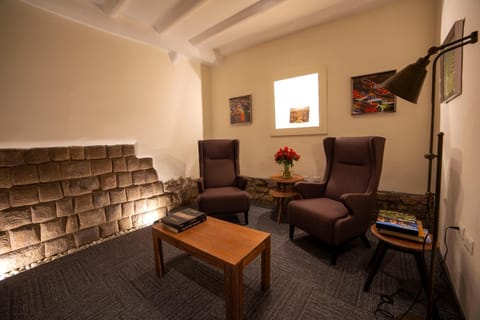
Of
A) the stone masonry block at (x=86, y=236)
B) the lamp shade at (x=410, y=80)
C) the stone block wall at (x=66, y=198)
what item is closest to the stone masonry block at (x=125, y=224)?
the stone block wall at (x=66, y=198)

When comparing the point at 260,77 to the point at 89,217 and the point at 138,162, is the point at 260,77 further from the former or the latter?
the point at 89,217

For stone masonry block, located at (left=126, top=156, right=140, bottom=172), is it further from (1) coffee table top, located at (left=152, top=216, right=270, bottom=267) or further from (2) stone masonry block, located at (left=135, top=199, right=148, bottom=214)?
(1) coffee table top, located at (left=152, top=216, right=270, bottom=267)

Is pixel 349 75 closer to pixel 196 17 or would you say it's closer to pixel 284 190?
pixel 284 190

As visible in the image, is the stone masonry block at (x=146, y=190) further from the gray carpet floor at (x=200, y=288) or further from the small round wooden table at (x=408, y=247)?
the small round wooden table at (x=408, y=247)

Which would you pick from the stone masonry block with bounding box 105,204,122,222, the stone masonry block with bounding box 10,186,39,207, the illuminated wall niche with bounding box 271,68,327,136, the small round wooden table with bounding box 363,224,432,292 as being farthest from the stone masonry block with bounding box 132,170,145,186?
the small round wooden table with bounding box 363,224,432,292

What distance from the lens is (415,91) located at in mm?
991

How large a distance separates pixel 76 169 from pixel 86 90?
0.94 m

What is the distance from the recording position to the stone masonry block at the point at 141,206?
2740 mm

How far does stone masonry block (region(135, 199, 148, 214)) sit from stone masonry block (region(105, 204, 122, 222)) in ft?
0.71

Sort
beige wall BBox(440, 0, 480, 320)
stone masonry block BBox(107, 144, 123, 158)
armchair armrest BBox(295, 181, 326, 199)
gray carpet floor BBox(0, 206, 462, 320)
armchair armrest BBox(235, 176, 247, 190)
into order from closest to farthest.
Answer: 1. beige wall BBox(440, 0, 480, 320)
2. gray carpet floor BBox(0, 206, 462, 320)
3. armchair armrest BBox(295, 181, 326, 199)
4. stone masonry block BBox(107, 144, 123, 158)
5. armchair armrest BBox(235, 176, 247, 190)

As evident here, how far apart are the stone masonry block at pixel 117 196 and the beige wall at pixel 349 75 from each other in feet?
6.70

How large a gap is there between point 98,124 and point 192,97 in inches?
64.5

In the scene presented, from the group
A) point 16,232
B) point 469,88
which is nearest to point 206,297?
point 16,232

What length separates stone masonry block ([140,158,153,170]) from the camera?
2836mm
